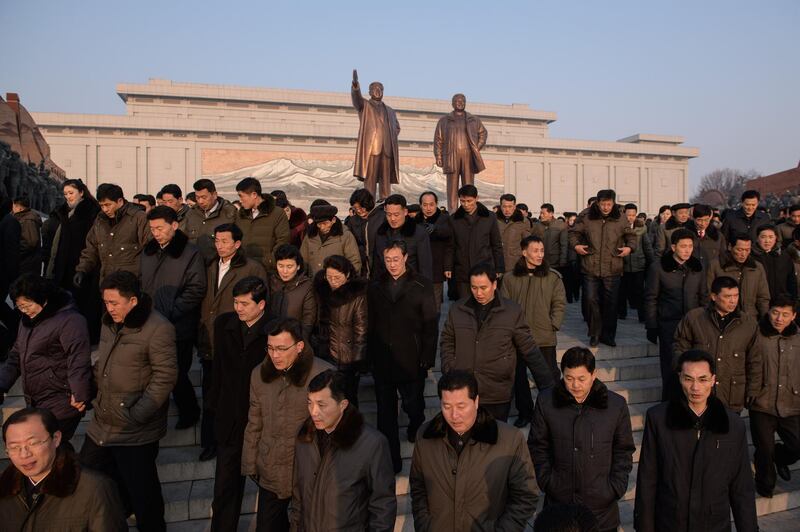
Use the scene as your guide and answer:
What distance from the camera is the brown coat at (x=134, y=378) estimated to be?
10.4 ft

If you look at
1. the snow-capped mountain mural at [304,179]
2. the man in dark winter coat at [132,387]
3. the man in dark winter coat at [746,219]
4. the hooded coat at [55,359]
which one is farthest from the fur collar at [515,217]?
the snow-capped mountain mural at [304,179]

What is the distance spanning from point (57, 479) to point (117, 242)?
3128 mm

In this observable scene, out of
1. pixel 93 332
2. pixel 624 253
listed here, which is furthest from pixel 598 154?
pixel 93 332

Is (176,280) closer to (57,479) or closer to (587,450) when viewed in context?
(57,479)

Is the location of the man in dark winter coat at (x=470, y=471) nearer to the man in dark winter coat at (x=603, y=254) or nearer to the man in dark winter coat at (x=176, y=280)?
the man in dark winter coat at (x=176, y=280)

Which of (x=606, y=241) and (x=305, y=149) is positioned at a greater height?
(x=305, y=149)

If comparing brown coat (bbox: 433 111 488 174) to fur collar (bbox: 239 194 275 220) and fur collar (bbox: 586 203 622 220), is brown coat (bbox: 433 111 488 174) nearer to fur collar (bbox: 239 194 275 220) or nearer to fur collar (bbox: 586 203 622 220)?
fur collar (bbox: 586 203 622 220)

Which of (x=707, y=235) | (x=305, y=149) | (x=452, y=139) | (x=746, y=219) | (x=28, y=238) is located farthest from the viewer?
(x=305, y=149)

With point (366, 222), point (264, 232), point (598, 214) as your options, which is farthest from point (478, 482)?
Result: point (598, 214)

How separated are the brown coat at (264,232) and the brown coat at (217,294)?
781mm

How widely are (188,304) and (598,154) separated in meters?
36.8

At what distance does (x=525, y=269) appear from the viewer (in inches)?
190

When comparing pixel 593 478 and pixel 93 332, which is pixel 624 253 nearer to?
pixel 593 478

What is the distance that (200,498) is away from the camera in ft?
12.4
